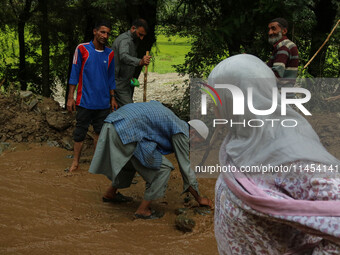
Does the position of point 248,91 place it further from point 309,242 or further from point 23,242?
Answer: point 23,242

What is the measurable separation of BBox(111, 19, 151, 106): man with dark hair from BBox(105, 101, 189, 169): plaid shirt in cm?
157

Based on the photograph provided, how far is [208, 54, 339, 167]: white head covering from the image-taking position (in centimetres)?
129

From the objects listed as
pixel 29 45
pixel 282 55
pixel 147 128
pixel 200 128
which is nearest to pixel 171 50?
pixel 29 45

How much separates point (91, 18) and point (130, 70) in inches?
146

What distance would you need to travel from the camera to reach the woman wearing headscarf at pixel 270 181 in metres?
1.19

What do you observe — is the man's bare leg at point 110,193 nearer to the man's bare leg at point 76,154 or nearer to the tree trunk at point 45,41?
the man's bare leg at point 76,154

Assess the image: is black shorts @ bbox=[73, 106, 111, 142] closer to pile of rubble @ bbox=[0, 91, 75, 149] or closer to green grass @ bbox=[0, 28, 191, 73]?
pile of rubble @ bbox=[0, 91, 75, 149]

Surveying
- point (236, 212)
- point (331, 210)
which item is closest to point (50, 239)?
point (236, 212)

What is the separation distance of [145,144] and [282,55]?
1933 mm

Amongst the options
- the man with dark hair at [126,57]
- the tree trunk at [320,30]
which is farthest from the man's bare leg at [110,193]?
the tree trunk at [320,30]

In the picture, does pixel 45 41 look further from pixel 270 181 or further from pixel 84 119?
pixel 270 181

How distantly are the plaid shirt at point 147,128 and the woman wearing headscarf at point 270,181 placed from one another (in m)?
2.28

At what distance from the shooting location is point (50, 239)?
11.6 ft

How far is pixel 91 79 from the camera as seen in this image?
203 inches
